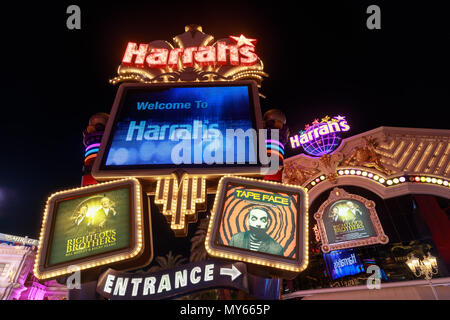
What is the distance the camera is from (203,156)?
835cm

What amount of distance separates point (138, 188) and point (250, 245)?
9.98ft

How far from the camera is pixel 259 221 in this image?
281 inches

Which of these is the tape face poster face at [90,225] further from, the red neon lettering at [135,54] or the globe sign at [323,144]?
the globe sign at [323,144]

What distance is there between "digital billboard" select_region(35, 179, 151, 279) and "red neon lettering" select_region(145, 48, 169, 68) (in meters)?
5.56

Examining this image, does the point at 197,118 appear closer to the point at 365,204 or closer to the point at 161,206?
the point at 161,206

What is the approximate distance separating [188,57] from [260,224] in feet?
24.4

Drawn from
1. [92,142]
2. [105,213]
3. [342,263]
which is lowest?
[105,213]

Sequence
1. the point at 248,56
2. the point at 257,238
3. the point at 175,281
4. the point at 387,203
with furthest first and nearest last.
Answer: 1. the point at 387,203
2. the point at 248,56
3. the point at 257,238
4. the point at 175,281

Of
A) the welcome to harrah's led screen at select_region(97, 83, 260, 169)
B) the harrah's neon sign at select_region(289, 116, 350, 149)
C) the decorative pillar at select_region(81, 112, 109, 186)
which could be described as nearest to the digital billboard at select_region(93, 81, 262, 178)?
the welcome to harrah's led screen at select_region(97, 83, 260, 169)

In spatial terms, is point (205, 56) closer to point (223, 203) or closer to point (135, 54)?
point (135, 54)

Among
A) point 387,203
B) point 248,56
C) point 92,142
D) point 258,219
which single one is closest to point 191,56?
point 248,56

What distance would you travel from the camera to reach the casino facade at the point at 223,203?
21.2 feet
